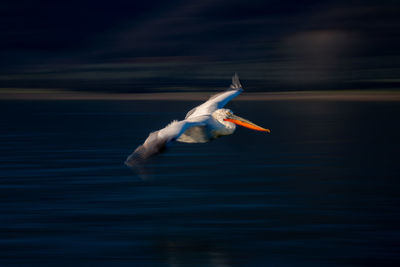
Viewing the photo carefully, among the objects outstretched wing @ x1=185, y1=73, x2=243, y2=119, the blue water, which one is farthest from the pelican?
the blue water

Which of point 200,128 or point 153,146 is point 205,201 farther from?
point 153,146

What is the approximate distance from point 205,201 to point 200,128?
143 centimetres

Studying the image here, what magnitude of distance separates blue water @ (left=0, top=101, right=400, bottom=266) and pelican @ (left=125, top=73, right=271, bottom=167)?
2.54 ft

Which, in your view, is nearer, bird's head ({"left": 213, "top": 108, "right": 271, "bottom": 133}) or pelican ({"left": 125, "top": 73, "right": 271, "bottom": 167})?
pelican ({"left": 125, "top": 73, "right": 271, "bottom": 167})

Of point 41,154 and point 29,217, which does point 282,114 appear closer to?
point 41,154

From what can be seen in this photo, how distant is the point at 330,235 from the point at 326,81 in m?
45.5

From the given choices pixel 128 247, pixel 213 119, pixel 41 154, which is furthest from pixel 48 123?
pixel 128 247

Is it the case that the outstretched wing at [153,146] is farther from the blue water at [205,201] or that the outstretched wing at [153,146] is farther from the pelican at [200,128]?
the blue water at [205,201]

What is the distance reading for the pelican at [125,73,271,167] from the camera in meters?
7.99

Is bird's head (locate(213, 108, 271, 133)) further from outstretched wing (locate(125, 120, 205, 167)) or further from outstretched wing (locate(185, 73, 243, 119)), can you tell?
outstretched wing (locate(125, 120, 205, 167))

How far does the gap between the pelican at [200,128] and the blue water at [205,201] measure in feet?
2.54

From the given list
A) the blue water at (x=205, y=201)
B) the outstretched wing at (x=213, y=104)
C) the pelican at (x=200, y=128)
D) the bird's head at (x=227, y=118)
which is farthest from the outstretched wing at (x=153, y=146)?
the outstretched wing at (x=213, y=104)

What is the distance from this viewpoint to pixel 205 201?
10.9 meters

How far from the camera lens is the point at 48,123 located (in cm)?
2317
